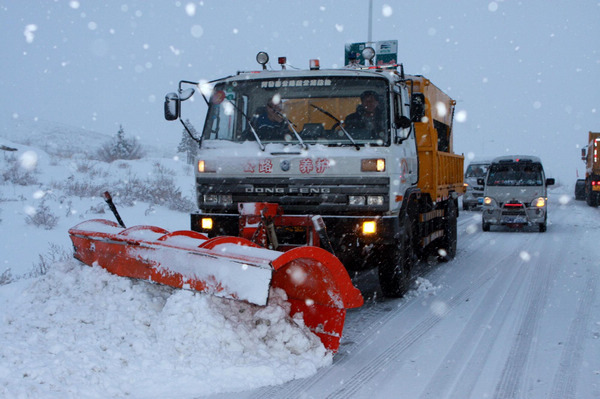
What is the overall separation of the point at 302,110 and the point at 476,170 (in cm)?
1823

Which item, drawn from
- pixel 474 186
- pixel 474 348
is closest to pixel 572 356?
pixel 474 348

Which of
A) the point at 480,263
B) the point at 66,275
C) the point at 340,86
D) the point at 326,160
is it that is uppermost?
→ the point at 340,86

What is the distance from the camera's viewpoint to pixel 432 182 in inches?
332

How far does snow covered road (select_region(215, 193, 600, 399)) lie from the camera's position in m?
3.96

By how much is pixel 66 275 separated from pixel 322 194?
2606 mm

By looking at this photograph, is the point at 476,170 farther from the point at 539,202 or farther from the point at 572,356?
the point at 572,356

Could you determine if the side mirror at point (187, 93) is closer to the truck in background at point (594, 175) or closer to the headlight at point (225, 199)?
the headlight at point (225, 199)

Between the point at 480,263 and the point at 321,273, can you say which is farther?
the point at 480,263

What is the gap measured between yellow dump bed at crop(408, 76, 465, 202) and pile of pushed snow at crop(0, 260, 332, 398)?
3.90 meters

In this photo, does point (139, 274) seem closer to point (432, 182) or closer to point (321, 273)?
point (321, 273)

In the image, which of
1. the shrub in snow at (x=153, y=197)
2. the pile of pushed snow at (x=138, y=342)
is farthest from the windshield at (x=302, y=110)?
the shrub in snow at (x=153, y=197)

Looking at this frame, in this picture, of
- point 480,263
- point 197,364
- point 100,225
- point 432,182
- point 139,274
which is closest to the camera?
point 197,364

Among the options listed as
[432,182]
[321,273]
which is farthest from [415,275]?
[321,273]

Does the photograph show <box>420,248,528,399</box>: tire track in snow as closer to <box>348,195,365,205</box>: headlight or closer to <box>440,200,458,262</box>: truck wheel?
<box>348,195,365,205</box>: headlight
